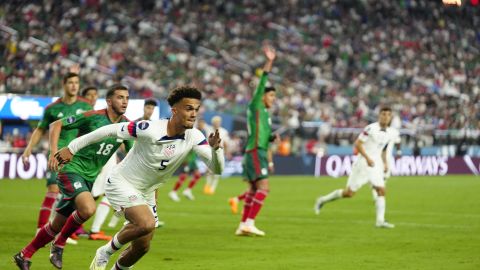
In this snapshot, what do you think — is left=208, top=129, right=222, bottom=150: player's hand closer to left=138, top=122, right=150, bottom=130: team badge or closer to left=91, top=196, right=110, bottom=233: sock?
left=138, top=122, right=150, bottom=130: team badge

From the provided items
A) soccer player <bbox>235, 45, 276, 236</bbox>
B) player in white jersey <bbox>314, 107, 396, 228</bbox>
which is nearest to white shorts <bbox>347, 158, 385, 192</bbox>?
player in white jersey <bbox>314, 107, 396, 228</bbox>

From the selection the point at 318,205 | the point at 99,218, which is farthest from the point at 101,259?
the point at 318,205

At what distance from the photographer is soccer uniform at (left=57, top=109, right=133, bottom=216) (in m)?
11.4

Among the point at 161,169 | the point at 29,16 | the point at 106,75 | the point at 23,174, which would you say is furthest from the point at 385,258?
the point at 29,16

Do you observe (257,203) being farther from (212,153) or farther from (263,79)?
(212,153)

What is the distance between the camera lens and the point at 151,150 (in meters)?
9.38

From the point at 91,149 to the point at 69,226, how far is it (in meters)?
1.09

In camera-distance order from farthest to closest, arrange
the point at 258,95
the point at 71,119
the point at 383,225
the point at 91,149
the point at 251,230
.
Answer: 1. the point at 383,225
2. the point at 258,95
3. the point at 251,230
4. the point at 91,149
5. the point at 71,119

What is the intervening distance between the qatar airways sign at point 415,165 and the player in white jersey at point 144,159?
2969 cm

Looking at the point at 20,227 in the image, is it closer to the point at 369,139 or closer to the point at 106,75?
the point at 369,139

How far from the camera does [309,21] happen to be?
5200cm

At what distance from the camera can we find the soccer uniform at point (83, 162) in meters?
11.4

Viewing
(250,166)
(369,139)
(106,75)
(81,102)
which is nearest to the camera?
(81,102)

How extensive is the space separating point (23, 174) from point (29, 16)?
10.5 meters
